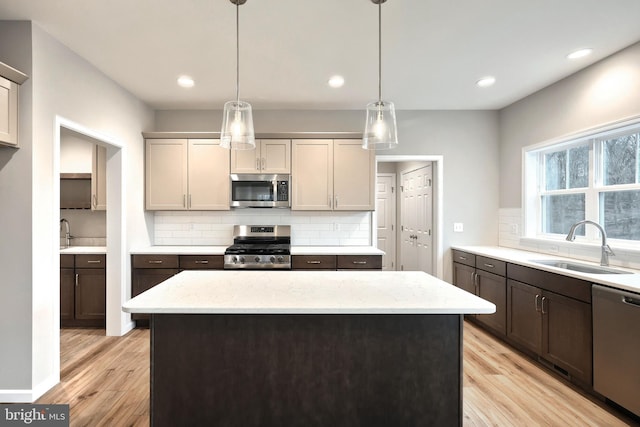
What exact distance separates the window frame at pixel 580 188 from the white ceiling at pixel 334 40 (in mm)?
620

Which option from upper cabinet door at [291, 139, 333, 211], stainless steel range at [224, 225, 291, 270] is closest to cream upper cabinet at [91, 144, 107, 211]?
stainless steel range at [224, 225, 291, 270]

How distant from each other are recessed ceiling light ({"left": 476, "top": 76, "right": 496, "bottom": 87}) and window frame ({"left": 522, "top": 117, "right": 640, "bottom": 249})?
0.84 m

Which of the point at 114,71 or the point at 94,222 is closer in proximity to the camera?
the point at 114,71

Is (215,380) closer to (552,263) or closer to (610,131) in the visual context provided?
(552,263)

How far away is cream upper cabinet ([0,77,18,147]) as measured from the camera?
217cm

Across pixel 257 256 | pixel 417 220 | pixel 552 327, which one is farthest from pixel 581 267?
pixel 257 256

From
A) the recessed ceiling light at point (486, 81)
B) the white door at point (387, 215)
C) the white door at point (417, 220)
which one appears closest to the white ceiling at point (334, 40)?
the recessed ceiling light at point (486, 81)

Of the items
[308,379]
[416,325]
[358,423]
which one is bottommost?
[358,423]

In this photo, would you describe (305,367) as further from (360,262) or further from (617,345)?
(360,262)

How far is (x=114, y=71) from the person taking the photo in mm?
3137

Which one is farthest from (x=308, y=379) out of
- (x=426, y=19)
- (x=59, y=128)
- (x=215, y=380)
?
(x=59, y=128)

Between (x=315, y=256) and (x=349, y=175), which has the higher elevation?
(x=349, y=175)

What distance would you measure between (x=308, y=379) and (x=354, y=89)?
290 centimetres

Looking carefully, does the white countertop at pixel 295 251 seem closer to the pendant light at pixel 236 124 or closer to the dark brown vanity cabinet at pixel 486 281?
the dark brown vanity cabinet at pixel 486 281
